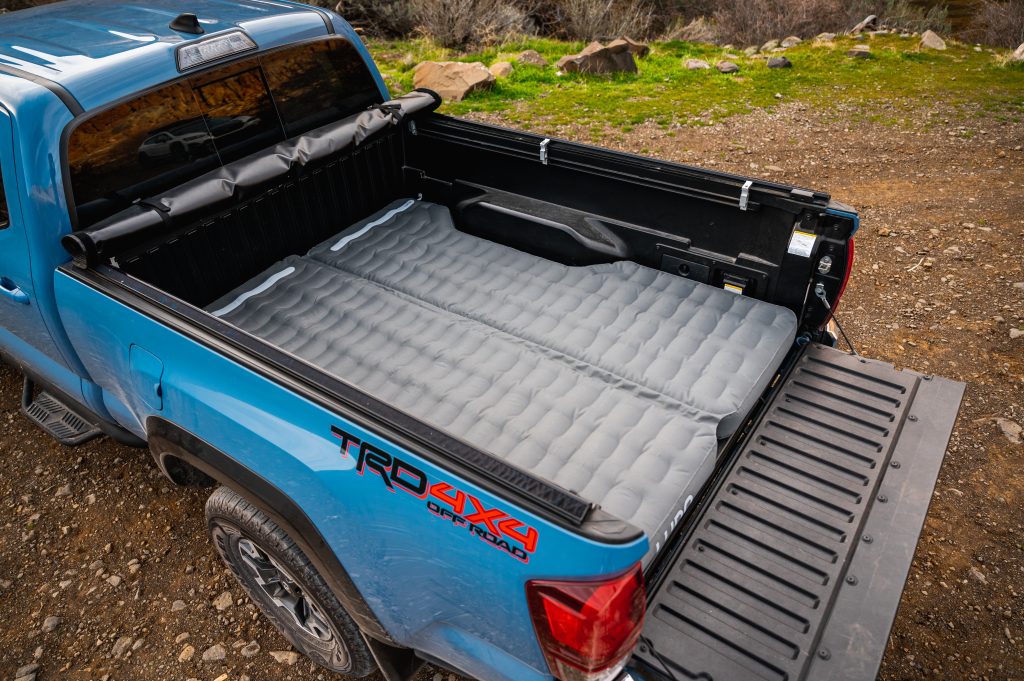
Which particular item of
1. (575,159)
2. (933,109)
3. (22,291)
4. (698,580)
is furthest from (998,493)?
(933,109)

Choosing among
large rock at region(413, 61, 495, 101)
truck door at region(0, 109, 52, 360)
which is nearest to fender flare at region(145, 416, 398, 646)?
truck door at region(0, 109, 52, 360)

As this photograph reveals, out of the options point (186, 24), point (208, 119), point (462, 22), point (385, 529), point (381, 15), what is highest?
point (186, 24)

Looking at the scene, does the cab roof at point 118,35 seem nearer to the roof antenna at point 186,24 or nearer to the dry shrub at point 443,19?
the roof antenna at point 186,24

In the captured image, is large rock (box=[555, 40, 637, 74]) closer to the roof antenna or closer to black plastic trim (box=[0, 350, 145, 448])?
the roof antenna

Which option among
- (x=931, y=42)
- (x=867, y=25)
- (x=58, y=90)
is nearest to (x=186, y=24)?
(x=58, y=90)

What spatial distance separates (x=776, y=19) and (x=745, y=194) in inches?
477

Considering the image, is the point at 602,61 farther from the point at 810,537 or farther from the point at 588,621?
the point at 588,621

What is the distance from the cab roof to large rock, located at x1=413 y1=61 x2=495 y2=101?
4782mm

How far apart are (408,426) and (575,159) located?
2.11 metres

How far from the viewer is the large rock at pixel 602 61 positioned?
927 centimetres

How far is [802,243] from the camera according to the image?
9.79 feet

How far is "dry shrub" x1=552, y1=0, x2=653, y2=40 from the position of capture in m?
12.6

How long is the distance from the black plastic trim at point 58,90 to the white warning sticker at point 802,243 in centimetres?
292

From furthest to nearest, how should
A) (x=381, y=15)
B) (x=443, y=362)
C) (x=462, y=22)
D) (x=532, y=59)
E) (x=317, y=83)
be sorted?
(x=381, y=15), (x=462, y=22), (x=532, y=59), (x=317, y=83), (x=443, y=362)
